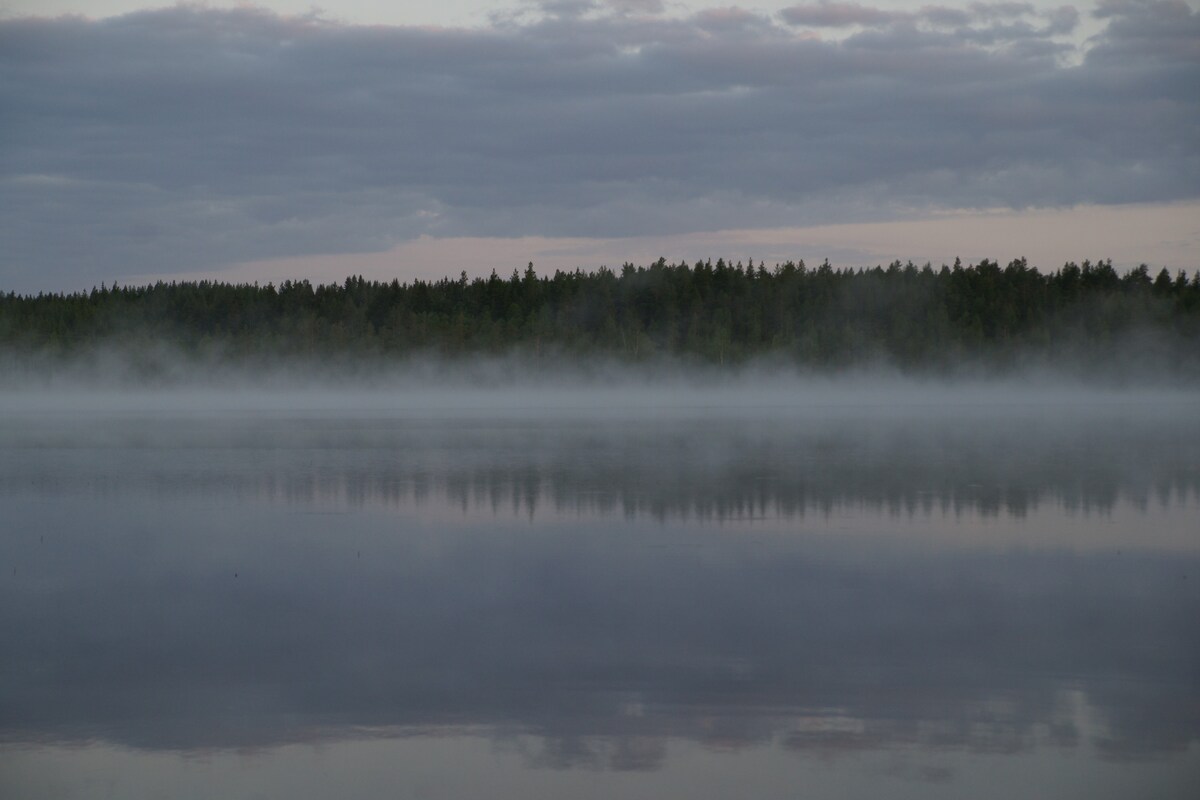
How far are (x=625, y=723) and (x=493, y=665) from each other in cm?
147

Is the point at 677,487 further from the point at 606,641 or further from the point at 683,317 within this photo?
the point at 683,317

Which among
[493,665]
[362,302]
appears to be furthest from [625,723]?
[362,302]

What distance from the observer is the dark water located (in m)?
6.07

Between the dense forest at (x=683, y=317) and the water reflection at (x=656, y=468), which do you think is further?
the dense forest at (x=683, y=317)

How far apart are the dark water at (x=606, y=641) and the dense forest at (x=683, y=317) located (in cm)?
8004

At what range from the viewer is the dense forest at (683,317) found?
97.0 m

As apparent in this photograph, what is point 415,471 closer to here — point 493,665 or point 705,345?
point 493,665

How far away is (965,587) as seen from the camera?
10125mm

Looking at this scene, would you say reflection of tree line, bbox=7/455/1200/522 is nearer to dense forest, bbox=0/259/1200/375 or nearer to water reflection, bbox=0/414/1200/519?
water reflection, bbox=0/414/1200/519

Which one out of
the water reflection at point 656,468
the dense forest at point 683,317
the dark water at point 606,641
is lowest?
the water reflection at point 656,468

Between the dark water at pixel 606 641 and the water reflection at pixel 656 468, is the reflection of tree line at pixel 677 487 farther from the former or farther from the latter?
the dark water at pixel 606 641

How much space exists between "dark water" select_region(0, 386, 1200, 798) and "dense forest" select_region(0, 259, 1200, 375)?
8004 centimetres

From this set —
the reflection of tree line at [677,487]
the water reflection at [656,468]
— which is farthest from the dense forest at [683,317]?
the reflection of tree line at [677,487]

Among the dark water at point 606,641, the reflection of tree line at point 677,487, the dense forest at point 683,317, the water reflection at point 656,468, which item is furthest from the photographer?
the dense forest at point 683,317
